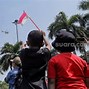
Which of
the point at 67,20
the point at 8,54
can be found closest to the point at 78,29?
the point at 67,20

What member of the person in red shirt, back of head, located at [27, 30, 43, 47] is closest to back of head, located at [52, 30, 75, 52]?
the person in red shirt

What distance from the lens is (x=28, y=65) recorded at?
15.5 feet

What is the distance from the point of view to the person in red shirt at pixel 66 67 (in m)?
4.16

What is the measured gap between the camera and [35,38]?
4.70 metres

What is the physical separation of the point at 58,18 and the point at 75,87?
4134cm

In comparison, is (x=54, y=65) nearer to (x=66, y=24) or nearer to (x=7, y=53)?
(x=66, y=24)

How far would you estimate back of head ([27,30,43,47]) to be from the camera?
471 cm

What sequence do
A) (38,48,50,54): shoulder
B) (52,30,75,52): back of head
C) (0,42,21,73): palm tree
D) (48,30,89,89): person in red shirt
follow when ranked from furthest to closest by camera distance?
(0,42,21,73): palm tree < (38,48,50,54): shoulder < (52,30,75,52): back of head < (48,30,89,89): person in red shirt

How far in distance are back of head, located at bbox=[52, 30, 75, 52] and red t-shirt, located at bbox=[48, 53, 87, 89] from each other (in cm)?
8

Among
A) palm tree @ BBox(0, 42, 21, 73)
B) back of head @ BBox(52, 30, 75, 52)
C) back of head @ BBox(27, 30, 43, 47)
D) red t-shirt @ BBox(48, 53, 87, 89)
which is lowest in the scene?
red t-shirt @ BBox(48, 53, 87, 89)

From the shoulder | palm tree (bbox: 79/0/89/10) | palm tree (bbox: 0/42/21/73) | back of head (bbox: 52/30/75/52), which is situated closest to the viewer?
back of head (bbox: 52/30/75/52)

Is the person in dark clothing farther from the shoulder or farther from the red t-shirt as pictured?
the red t-shirt

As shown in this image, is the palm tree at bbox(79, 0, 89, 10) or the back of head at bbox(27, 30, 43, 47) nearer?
the back of head at bbox(27, 30, 43, 47)

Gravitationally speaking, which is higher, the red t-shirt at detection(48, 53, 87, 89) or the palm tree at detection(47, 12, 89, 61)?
the palm tree at detection(47, 12, 89, 61)
